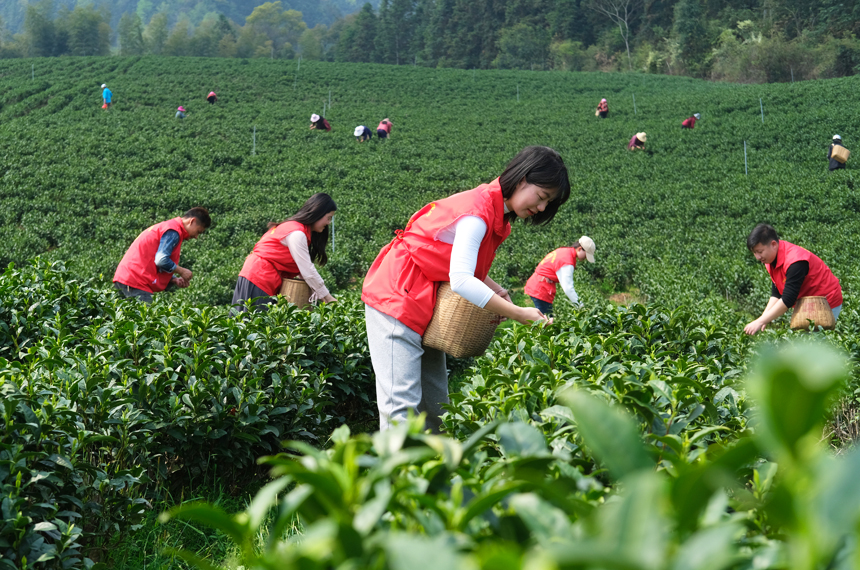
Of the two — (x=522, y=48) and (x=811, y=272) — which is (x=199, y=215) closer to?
(x=811, y=272)

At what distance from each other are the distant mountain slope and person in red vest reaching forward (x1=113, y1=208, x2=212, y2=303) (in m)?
151

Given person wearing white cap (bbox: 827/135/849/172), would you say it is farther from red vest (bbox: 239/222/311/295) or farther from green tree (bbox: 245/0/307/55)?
green tree (bbox: 245/0/307/55)

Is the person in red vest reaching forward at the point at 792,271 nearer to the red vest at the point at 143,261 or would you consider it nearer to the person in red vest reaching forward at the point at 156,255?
the person in red vest reaching forward at the point at 156,255

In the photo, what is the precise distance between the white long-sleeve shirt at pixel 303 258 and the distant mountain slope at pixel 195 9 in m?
152

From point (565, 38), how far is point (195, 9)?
4673 inches

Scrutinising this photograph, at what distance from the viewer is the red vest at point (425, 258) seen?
9.37 feet

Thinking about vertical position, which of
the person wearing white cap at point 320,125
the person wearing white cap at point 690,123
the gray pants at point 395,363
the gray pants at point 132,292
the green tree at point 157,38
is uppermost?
the green tree at point 157,38

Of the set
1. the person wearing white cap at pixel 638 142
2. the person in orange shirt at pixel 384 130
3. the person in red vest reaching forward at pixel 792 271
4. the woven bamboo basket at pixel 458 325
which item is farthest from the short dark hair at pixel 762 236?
the person in orange shirt at pixel 384 130

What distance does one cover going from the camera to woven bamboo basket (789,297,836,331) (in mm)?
4852

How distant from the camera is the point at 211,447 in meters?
3.48

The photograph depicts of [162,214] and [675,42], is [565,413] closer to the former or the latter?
[162,214]

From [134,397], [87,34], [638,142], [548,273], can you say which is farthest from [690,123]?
[87,34]

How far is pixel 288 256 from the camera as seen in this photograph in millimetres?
5152

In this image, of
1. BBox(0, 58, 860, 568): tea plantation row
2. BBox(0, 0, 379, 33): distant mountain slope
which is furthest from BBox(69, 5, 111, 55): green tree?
BBox(0, 0, 379, 33): distant mountain slope
